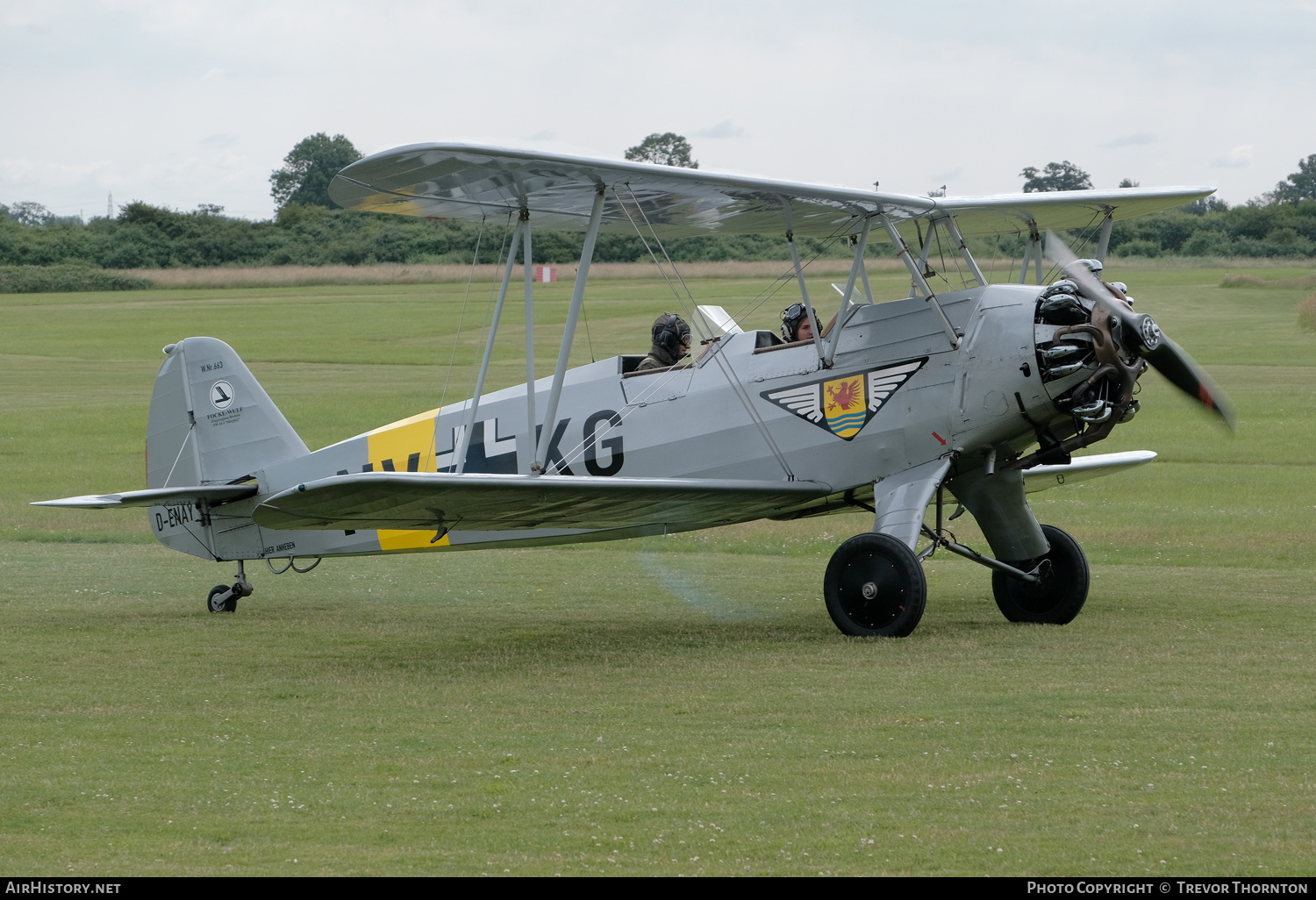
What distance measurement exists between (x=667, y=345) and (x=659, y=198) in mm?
1273

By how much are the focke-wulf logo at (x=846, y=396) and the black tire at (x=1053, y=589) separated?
6.26 ft

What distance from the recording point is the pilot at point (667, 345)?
36.6 ft

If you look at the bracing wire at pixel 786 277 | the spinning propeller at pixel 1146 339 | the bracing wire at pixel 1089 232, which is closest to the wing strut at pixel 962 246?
the spinning propeller at pixel 1146 339

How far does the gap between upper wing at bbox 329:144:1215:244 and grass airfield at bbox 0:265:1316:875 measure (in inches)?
37.6

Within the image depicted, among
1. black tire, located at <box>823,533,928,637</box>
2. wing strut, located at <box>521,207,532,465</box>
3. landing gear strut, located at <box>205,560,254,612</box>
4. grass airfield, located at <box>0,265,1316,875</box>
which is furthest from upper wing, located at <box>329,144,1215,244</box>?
landing gear strut, located at <box>205,560,254,612</box>

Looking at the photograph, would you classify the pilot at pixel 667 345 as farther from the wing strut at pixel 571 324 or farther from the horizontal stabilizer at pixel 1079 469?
the horizontal stabilizer at pixel 1079 469

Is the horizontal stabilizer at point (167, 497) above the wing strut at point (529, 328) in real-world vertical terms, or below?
below

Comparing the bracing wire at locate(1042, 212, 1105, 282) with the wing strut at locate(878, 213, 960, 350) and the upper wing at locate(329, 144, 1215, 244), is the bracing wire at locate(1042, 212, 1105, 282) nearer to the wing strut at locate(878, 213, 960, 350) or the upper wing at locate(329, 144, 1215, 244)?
the upper wing at locate(329, 144, 1215, 244)

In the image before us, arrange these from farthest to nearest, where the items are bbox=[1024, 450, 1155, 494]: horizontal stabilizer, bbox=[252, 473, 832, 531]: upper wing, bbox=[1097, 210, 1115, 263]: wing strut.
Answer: bbox=[1024, 450, 1155, 494]: horizontal stabilizer, bbox=[1097, 210, 1115, 263]: wing strut, bbox=[252, 473, 832, 531]: upper wing

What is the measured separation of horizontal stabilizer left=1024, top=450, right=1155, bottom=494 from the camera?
12828 millimetres

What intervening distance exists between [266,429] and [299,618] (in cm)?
169

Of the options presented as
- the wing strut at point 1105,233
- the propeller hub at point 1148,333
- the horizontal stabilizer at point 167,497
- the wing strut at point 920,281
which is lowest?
the horizontal stabilizer at point 167,497

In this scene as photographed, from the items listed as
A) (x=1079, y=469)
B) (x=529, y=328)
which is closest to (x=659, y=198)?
(x=529, y=328)

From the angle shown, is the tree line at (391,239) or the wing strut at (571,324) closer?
the wing strut at (571,324)
